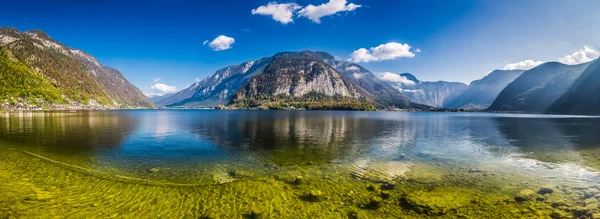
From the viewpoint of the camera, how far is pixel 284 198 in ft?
66.9

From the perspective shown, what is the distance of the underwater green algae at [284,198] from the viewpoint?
17406 mm

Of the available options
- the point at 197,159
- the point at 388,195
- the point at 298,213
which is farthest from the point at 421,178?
the point at 197,159

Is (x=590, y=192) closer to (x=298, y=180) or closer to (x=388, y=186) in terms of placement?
(x=388, y=186)

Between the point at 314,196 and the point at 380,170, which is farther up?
the point at 314,196

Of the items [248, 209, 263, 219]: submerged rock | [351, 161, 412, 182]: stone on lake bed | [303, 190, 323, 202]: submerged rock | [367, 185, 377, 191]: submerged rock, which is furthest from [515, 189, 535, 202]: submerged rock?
[248, 209, 263, 219]: submerged rock

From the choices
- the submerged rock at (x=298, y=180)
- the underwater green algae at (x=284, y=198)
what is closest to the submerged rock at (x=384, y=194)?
the underwater green algae at (x=284, y=198)

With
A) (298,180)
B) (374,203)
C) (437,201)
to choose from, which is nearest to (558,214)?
(437,201)

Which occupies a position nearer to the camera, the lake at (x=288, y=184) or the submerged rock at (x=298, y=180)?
the lake at (x=288, y=184)

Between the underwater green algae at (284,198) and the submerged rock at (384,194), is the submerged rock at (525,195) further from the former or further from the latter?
the submerged rock at (384,194)

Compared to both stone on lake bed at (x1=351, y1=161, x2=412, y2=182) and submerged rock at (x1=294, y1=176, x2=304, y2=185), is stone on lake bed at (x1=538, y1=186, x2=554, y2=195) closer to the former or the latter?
stone on lake bed at (x1=351, y1=161, x2=412, y2=182)

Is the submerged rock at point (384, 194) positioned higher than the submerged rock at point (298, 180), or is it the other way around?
the submerged rock at point (298, 180)

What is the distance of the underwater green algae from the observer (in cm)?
1741

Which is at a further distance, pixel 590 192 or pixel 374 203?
pixel 590 192

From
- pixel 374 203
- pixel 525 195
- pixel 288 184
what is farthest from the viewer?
pixel 288 184
